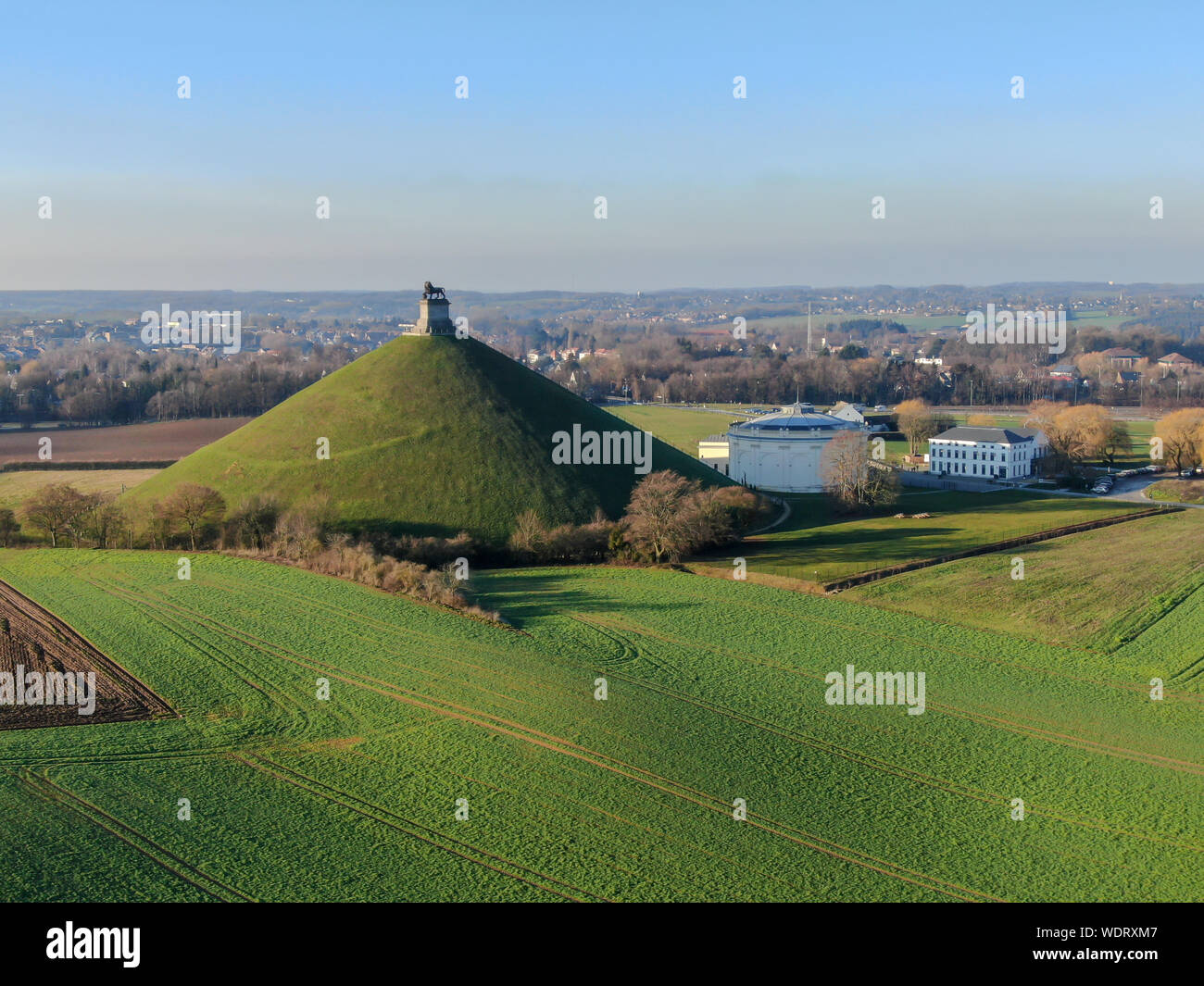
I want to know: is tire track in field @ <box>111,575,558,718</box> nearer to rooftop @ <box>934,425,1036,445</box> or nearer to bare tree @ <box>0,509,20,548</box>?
bare tree @ <box>0,509,20,548</box>

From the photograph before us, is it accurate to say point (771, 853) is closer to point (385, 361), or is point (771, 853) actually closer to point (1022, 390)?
point (385, 361)

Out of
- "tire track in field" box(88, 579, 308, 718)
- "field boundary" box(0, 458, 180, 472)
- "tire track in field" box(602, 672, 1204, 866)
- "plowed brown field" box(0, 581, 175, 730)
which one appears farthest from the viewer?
"field boundary" box(0, 458, 180, 472)

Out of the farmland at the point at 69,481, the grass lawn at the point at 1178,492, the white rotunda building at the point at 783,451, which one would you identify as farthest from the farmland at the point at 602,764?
the white rotunda building at the point at 783,451

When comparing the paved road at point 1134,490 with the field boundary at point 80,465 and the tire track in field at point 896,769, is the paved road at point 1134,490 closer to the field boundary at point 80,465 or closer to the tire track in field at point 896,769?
the tire track in field at point 896,769

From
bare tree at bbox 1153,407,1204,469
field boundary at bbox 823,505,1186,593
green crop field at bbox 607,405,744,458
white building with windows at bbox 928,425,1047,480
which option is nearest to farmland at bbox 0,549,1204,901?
field boundary at bbox 823,505,1186,593

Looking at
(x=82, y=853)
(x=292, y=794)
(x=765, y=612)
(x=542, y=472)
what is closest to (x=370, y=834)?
(x=292, y=794)

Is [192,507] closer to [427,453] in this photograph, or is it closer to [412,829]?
[427,453]
